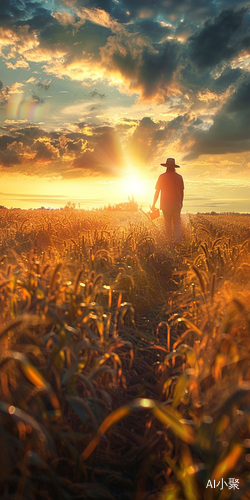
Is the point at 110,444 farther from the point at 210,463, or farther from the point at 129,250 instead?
the point at 129,250

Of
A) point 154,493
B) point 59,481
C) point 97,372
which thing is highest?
point 97,372

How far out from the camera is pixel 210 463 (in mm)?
1323

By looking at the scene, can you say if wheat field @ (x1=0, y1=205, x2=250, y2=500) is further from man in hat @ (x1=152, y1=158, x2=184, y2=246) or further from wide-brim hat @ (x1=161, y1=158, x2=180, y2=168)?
wide-brim hat @ (x1=161, y1=158, x2=180, y2=168)

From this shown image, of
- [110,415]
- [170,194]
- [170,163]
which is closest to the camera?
[110,415]

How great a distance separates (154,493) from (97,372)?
2.17 feet

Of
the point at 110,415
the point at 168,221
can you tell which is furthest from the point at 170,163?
the point at 110,415

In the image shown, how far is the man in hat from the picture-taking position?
366 inches

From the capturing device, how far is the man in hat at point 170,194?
9289 millimetres

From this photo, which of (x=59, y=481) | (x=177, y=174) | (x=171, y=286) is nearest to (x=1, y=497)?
(x=59, y=481)

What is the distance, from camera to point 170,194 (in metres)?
9.30

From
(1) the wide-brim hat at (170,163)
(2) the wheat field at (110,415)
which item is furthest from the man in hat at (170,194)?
(2) the wheat field at (110,415)

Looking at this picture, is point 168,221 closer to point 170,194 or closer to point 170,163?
point 170,194

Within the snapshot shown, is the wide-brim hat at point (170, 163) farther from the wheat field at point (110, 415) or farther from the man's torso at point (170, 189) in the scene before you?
the wheat field at point (110, 415)

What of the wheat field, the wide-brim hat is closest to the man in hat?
the wide-brim hat
